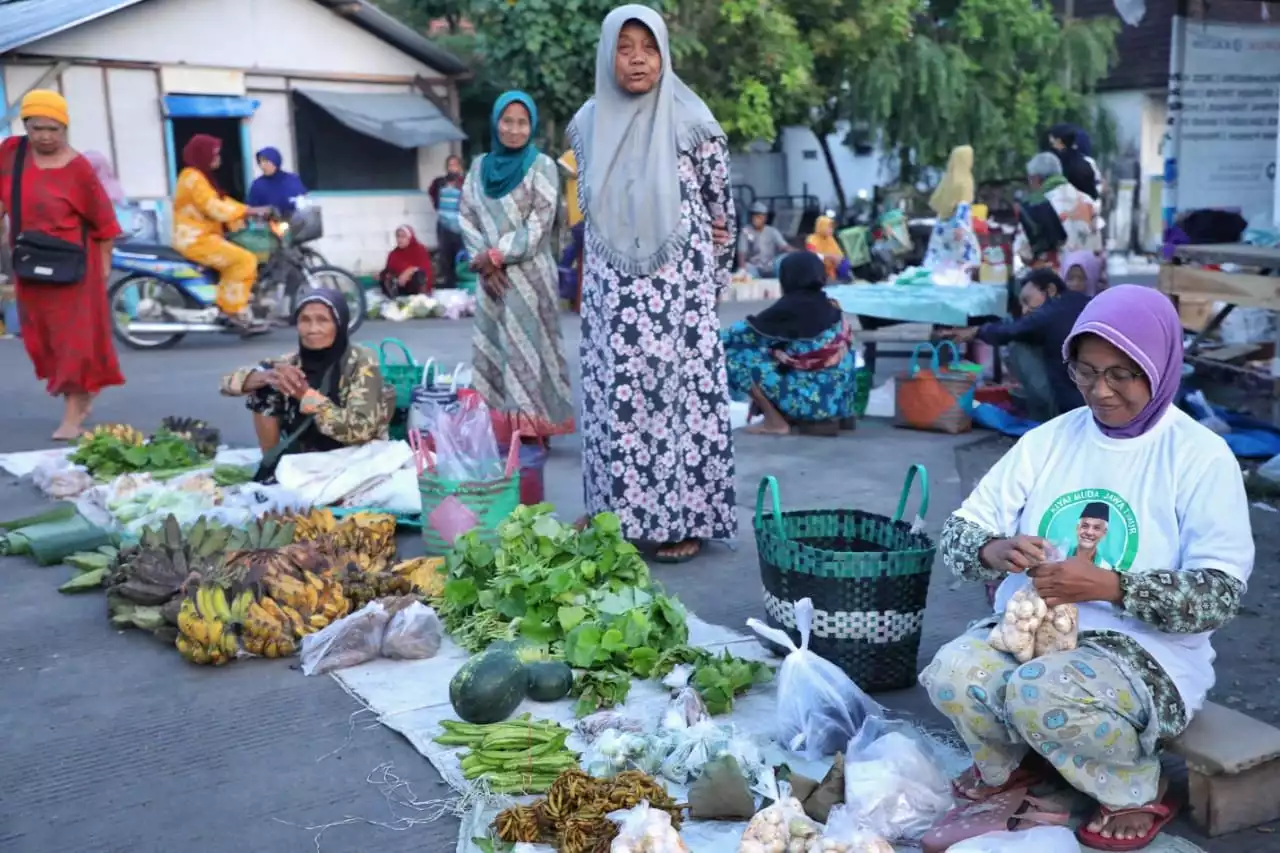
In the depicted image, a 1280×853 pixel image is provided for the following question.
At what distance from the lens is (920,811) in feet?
9.36

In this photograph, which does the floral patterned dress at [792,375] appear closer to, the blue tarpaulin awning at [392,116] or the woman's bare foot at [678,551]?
the woman's bare foot at [678,551]

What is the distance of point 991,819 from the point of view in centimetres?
271

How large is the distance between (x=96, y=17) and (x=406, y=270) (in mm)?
4370

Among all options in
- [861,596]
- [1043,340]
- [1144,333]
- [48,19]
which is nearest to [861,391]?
[1043,340]

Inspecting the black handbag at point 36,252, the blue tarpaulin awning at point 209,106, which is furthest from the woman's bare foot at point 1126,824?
the blue tarpaulin awning at point 209,106

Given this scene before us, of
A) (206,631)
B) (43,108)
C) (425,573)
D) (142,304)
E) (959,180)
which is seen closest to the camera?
(206,631)

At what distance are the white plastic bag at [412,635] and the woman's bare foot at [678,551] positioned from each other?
4.23 feet

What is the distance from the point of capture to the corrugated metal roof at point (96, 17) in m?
13.4

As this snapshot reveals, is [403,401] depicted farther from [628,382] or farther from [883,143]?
[883,143]

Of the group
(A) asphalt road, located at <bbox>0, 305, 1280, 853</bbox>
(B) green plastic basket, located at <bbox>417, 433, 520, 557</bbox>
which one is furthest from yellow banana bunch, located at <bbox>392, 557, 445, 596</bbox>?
(A) asphalt road, located at <bbox>0, 305, 1280, 853</bbox>

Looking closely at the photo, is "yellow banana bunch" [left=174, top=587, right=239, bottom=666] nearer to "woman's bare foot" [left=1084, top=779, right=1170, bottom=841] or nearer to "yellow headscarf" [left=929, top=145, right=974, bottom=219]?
"woman's bare foot" [left=1084, top=779, right=1170, bottom=841]

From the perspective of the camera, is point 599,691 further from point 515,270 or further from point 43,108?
point 43,108

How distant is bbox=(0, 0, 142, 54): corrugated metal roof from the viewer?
522 inches

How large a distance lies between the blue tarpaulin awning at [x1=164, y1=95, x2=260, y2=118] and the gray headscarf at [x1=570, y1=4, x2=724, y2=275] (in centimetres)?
1142
